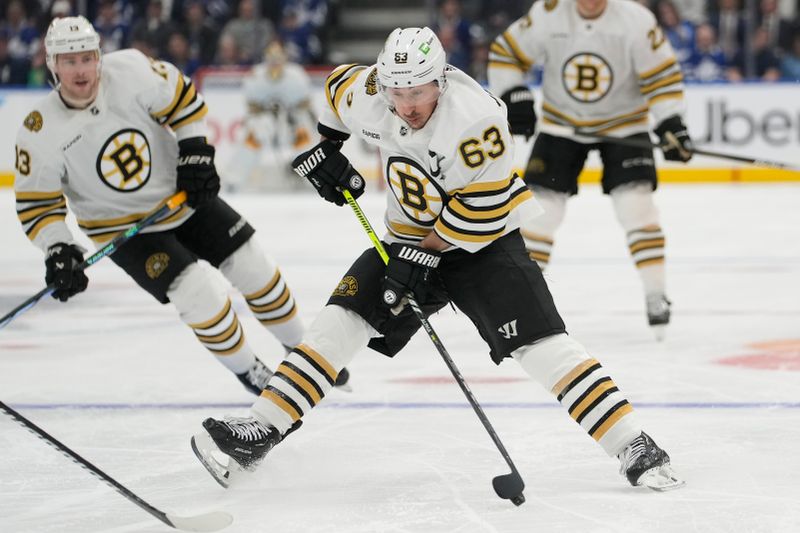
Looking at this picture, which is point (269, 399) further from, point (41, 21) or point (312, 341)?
point (41, 21)

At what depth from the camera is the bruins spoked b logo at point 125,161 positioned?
3.34m

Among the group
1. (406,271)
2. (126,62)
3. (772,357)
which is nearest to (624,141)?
(772,357)

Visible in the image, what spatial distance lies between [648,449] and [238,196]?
7017 mm

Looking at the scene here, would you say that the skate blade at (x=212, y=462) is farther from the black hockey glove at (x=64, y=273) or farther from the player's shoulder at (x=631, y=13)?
the player's shoulder at (x=631, y=13)

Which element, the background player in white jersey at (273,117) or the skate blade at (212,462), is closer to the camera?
the skate blade at (212,462)

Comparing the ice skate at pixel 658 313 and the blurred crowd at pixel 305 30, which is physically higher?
the blurred crowd at pixel 305 30

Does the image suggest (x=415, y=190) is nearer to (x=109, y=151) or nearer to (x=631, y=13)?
(x=109, y=151)

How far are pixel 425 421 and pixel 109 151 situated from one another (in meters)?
1.08

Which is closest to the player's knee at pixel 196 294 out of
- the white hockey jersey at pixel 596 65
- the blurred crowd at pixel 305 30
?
the white hockey jersey at pixel 596 65

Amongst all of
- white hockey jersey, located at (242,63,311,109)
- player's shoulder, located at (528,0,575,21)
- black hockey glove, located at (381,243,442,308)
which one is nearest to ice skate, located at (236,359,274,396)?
black hockey glove, located at (381,243,442,308)

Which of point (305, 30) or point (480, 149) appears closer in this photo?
point (480, 149)

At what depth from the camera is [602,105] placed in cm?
446

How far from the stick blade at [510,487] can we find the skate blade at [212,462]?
22.1 inches

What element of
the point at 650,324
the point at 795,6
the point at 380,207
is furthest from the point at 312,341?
the point at 795,6
